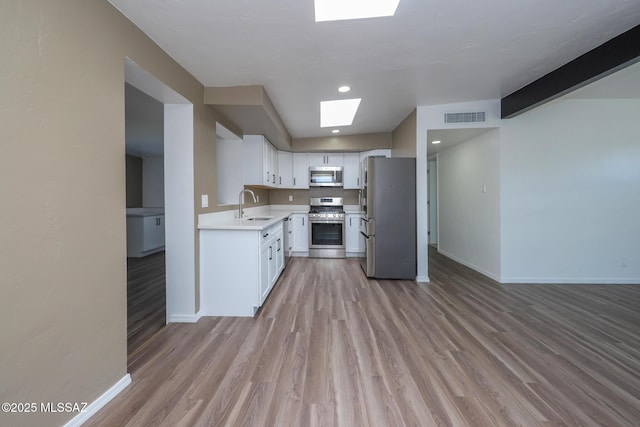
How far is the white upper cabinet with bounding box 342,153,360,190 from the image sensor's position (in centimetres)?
534

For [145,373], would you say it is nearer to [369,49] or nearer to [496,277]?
[369,49]

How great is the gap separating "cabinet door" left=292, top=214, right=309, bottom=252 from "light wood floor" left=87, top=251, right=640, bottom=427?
89.7 inches

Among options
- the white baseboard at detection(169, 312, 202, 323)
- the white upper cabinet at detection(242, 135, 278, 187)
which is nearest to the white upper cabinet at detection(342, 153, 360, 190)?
the white upper cabinet at detection(242, 135, 278, 187)

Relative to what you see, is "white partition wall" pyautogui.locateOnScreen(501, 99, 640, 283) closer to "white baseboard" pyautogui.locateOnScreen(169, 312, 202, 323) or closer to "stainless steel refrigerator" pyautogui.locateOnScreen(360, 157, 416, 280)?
"stainless steel refrigerator" pyautogui.locateOnScreen(360, 157, 416, 280)

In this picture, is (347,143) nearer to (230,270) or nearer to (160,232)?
(230,270)

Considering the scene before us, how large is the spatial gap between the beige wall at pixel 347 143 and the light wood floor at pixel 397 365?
10.2 ft

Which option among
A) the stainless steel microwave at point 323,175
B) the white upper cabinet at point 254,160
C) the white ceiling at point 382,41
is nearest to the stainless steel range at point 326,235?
the stainless steel microwave at point 323,175

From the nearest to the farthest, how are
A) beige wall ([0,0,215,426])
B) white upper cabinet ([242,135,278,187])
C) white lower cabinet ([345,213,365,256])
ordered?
beige wall ([0,0,215,426])
white upper cabinet ([242,135,278,187])
white lower cabinet ([345,213,365,256])

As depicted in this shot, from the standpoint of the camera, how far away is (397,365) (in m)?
1.75

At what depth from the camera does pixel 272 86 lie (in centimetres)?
271

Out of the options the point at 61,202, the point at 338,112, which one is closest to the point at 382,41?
the point at 338,112

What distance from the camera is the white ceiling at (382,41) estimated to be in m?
1.63

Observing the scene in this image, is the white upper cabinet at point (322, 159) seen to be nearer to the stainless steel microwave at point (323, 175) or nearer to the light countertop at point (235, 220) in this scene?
the stainless steel microwave at point (323, 175)

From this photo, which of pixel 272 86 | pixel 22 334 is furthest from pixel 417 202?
pixel 22 334
